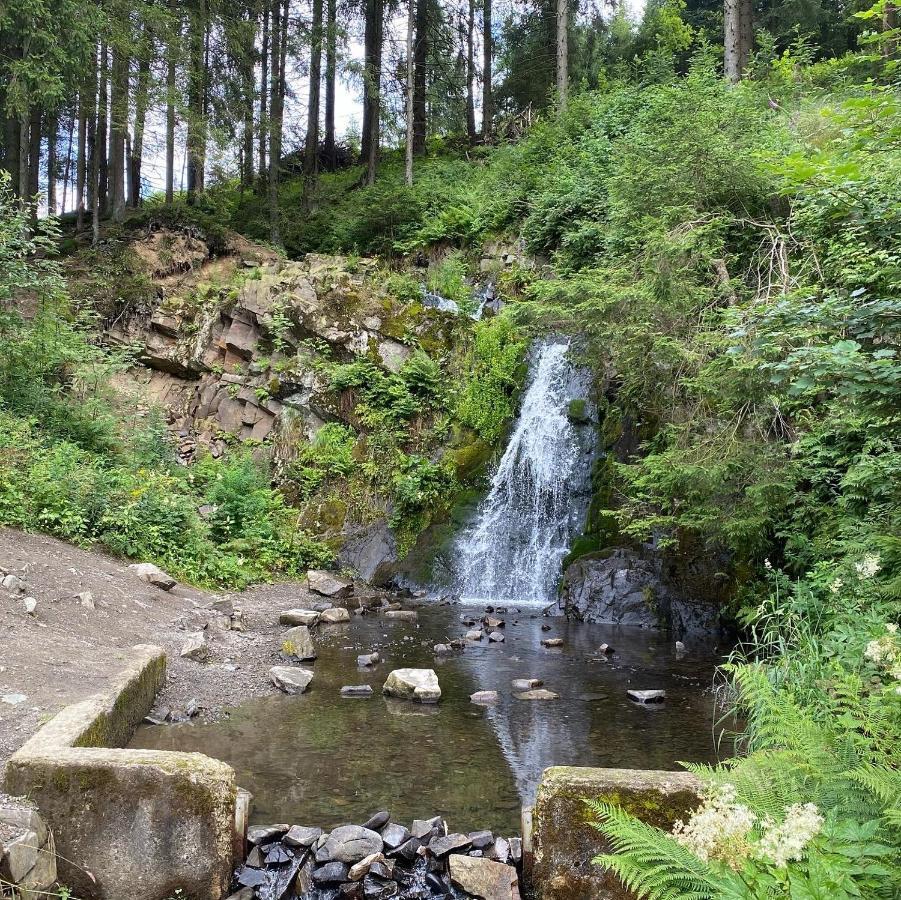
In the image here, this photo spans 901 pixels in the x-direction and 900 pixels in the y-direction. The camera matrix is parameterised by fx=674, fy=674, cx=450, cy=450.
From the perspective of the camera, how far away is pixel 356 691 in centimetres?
699

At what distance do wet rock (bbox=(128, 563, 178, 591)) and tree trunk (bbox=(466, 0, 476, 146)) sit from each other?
21.9 metres

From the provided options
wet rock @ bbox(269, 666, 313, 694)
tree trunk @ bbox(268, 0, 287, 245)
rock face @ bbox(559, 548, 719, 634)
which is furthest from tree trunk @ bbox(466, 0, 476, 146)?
wet rock @ bbox(269, 666, 313, 694)

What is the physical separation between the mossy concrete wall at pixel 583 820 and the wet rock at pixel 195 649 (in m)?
5.05

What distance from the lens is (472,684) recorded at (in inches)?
292

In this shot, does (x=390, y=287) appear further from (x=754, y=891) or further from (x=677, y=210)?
(x=754, y=891)

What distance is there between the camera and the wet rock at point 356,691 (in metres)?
6.94

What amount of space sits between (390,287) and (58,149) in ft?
71.7

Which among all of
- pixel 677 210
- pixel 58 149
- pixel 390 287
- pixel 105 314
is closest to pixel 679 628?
pixel 677 210

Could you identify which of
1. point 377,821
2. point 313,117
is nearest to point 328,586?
point 377,821

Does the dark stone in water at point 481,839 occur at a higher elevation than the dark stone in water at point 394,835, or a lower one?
lower

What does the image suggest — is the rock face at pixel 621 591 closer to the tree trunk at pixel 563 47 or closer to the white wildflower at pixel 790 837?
the white wildflower at pixel 790 837

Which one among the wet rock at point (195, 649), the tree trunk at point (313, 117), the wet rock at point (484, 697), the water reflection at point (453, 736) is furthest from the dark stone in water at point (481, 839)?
the tree trunk at point (313, 117)

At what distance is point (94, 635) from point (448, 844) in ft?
15.3

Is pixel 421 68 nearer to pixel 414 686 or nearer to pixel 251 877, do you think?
pixel 414 686
